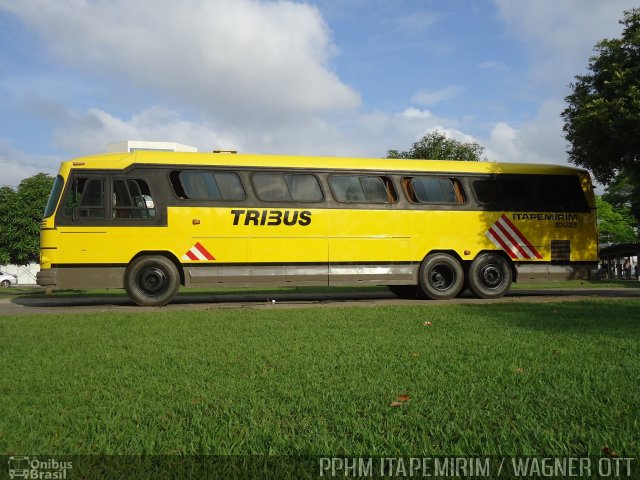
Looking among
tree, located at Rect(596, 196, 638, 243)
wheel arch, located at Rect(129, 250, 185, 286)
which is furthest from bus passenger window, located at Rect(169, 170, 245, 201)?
tree, located at Rect(596, 196, 638, 243)

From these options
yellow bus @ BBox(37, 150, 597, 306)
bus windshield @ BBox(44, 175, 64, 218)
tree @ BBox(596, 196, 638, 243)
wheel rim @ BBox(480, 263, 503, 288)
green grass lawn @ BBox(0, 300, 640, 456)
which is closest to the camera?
green grass lawn @ BBox(0, 300, 640, 456)

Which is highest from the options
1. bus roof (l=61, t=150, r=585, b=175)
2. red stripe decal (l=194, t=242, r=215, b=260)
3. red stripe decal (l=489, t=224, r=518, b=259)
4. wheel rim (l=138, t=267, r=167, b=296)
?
bus roof (l=61, t=150, r=585, b=175)

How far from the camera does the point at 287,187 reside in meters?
12.6

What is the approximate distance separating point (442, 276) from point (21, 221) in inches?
1793

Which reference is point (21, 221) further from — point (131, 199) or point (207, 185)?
point (207, 185)

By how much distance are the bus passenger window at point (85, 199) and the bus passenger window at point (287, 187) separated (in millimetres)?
3362

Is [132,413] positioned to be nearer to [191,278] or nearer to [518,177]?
[191,278]

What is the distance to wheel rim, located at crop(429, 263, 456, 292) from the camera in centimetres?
1328

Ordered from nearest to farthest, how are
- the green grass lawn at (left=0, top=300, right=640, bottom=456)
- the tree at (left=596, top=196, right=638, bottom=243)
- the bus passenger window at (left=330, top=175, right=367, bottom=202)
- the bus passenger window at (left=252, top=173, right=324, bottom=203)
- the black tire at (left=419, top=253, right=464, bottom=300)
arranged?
1. the green grass lawn at (left=0, top=300, right=640, bottom=456)
2. the bus passenger window at (left=252, top=173, right=324, bottom=203)
3. the bus passenger window at (left=330, top=175, right=367, bottom=202)
4. the black tire at (left=419, top=253, right=464, bottom=300)
5. the tree at (left=596, top=196, right=638, bottom=243)

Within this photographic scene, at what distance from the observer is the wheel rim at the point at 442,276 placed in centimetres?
1328

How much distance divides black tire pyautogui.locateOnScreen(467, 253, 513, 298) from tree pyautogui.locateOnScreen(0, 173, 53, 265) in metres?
43.6

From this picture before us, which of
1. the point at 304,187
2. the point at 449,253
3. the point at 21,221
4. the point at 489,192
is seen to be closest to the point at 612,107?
the point at 489,192

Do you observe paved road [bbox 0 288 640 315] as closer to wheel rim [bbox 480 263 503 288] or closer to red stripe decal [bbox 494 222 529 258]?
wheel rim [bbox 480 263 503 288]

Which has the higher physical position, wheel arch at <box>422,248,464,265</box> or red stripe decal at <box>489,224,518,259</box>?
red stripe decal at <box>489,224,518,259</box>
